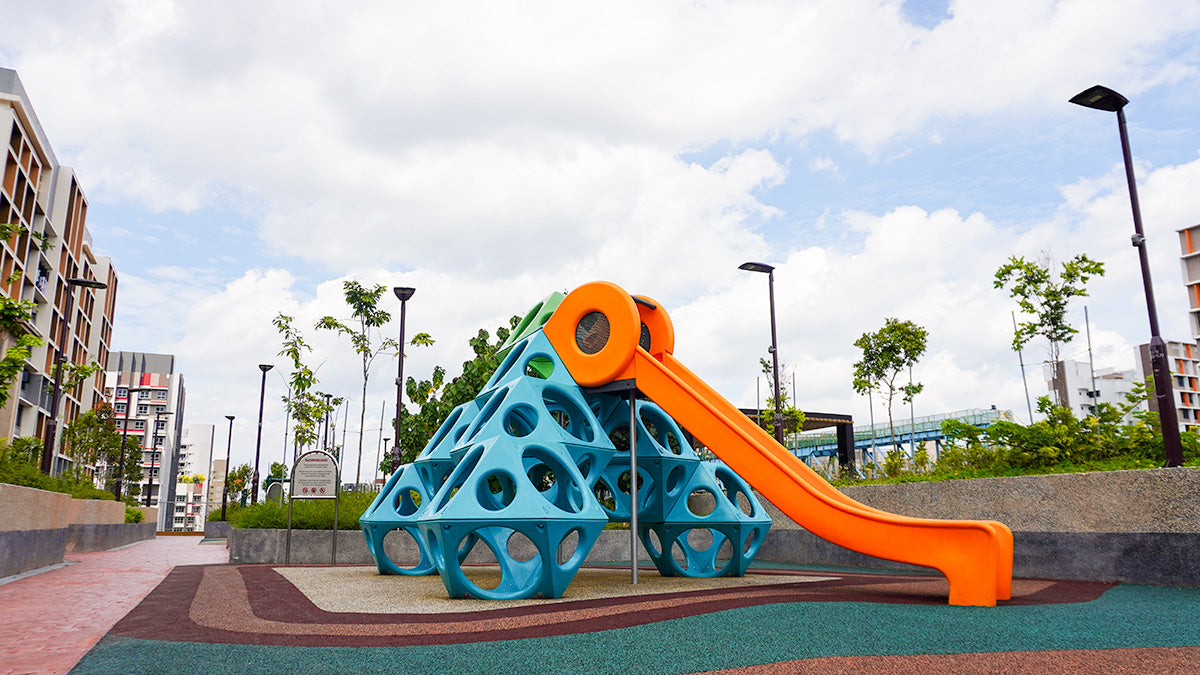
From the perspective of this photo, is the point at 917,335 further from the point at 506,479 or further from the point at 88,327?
the point at 88,327

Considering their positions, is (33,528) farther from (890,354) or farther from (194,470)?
(194,470)

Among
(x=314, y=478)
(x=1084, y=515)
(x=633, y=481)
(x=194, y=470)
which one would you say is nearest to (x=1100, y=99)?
(x=1084, y=515)

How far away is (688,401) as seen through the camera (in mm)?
11422

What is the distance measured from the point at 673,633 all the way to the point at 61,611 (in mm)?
7150

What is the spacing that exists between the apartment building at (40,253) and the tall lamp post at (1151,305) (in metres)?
38.0

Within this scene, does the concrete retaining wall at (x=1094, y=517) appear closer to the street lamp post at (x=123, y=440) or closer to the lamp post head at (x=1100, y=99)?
the lamp post head at (x=1100, y=99)

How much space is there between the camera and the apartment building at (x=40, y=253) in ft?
129

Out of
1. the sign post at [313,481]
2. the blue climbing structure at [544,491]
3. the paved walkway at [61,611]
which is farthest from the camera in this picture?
the sign post at [313,481]

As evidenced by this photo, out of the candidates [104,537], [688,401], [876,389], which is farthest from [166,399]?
[688,401]

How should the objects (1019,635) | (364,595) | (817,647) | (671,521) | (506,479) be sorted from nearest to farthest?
(817,647)
(1019,635)
(364,595)
(506,479)
(671,521)

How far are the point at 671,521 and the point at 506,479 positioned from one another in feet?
9.69

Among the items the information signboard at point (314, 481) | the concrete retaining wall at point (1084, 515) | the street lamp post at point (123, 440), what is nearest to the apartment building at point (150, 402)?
the street lamp post at point (123, 440)

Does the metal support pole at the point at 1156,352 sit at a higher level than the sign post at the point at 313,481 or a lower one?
higher

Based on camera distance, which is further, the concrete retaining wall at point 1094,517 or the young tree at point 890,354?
the young tree at point 890,354
